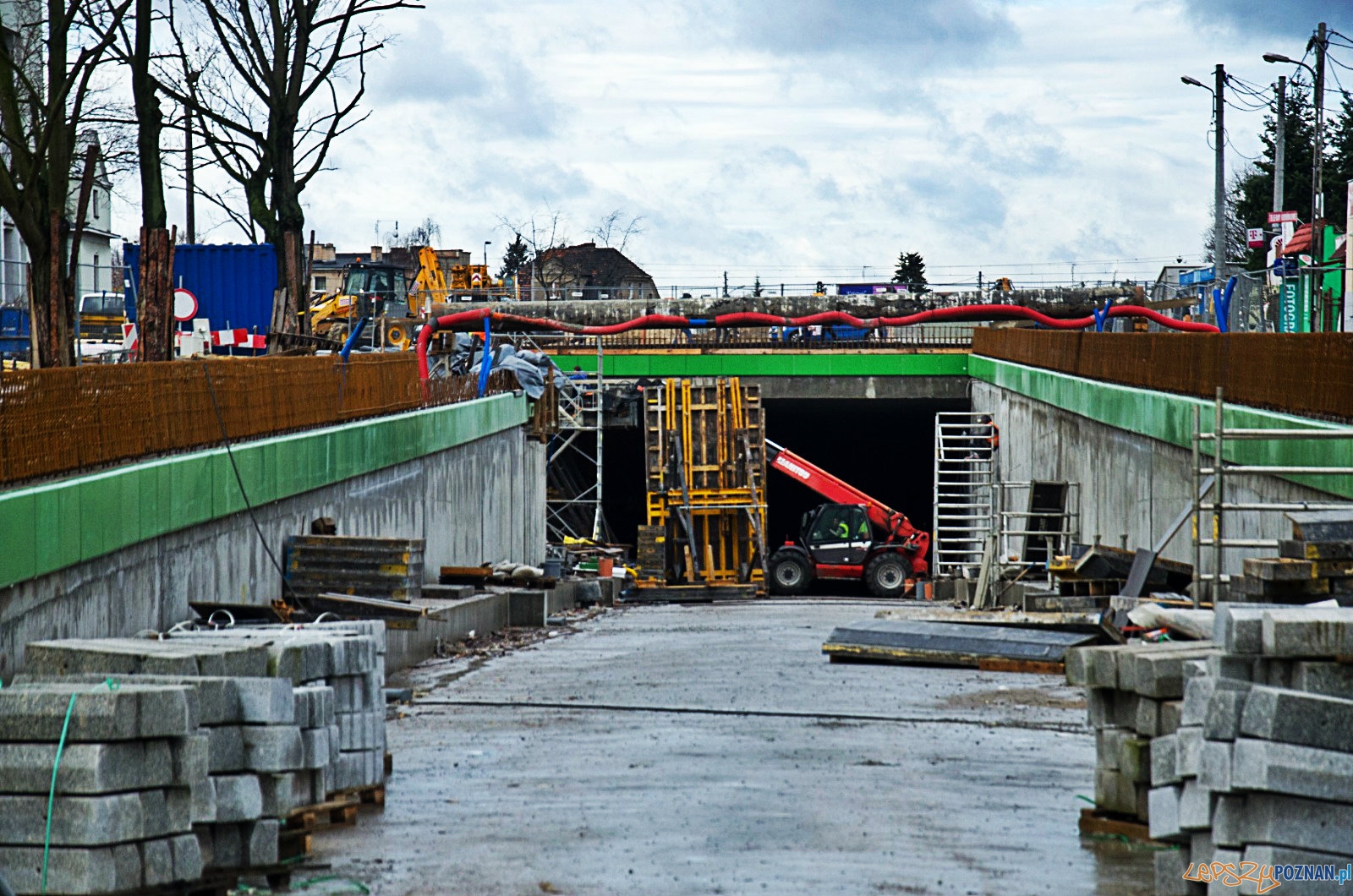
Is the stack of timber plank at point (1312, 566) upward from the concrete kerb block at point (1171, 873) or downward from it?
upward

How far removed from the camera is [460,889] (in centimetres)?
755

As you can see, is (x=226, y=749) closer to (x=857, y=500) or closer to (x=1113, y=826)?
(x=1113, y=826)

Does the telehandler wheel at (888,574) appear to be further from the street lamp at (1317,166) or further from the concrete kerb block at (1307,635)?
the concrete kerb block at (1307,635)

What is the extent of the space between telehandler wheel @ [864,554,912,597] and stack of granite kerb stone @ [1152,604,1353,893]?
29.0m

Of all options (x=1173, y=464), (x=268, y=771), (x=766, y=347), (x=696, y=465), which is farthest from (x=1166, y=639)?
(x=766, y=347)

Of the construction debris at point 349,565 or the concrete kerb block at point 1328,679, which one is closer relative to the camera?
the concrete kerb block at point 1328,679

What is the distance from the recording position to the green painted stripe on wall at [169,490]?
936 centimetres

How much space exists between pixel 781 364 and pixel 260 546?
28.8 meters

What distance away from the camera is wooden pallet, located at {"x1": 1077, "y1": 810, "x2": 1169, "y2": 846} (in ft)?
28.0

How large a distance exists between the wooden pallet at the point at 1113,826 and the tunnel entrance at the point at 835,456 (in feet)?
119

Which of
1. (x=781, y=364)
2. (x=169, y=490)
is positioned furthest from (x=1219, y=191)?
(x=169, y=490)

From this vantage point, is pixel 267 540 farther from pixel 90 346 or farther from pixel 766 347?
pixel 766 347

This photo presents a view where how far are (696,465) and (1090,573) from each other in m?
17.6

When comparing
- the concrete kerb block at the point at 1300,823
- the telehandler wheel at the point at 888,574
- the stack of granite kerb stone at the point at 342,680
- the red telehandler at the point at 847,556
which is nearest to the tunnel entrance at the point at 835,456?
the red telehandler at the point at 847,556
